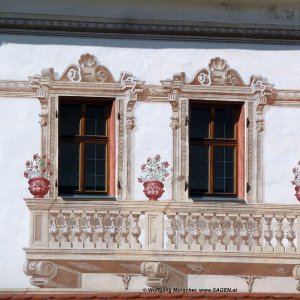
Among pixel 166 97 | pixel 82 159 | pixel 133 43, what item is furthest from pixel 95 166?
pixel 133 43

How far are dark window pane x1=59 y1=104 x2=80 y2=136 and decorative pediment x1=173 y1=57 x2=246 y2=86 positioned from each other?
1.77 metres

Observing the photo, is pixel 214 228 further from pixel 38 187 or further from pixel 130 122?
pixel 38 187

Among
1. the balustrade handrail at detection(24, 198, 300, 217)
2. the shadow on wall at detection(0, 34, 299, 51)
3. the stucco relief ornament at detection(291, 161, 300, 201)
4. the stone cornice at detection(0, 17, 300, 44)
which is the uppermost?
the stone cornice at detection(0, 17, 300, 44)

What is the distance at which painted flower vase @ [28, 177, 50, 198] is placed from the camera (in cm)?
3331

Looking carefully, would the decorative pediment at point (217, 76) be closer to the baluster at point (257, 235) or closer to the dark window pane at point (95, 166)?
the dark window pane at point (95, 166)

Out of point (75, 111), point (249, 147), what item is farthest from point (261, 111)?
point (75, 111)

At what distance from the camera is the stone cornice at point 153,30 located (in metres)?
33.9

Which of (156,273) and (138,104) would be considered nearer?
(156,273)

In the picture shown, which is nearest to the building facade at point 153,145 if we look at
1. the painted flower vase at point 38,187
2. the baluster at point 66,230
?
the baluster at point 66,230

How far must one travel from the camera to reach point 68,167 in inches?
1344

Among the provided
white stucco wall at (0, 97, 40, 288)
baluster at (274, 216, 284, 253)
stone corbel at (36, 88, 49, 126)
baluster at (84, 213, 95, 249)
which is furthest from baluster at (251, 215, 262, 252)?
stone corbel at (36, 88, 49, 126)

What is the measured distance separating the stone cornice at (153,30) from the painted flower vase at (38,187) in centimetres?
234

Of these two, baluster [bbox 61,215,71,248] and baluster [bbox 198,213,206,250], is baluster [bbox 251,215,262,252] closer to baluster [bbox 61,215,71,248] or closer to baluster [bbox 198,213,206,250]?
baluster [bbox 198,213,206,250]

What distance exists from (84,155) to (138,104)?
115 cm
